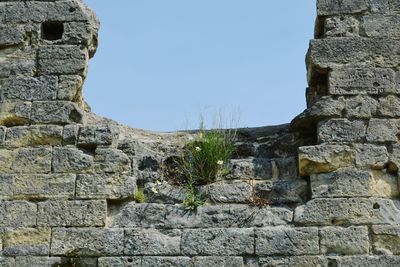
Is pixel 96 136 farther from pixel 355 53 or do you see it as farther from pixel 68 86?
pixel 355 53

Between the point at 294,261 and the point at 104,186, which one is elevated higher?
the point at 104,186

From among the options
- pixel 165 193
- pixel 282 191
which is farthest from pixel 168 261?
pixel 282 191

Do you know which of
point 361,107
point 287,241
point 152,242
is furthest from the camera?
point 361,107

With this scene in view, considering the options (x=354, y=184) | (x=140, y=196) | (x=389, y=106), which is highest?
(x=389, y=106)

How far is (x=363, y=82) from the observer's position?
21.8 ft

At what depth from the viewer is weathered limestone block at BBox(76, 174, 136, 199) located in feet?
21.5

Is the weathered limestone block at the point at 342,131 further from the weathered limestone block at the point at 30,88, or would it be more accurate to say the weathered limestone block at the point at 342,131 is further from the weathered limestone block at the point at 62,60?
the weathered limestone block at the point at 30,88

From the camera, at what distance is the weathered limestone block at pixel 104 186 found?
6.55 m

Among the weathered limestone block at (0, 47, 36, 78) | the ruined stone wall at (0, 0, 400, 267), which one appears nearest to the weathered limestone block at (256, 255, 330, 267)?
the ruined stone wall at (0, 0, 400, 267)

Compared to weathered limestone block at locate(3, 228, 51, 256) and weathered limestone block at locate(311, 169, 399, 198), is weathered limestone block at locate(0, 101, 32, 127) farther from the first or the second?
weathered limestone block at locate(311, 169, 399, 198)

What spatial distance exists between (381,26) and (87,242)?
3404mm

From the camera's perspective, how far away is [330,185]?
6430mm

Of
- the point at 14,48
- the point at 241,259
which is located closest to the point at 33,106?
the point at 14,48

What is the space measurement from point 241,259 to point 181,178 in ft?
3.46
